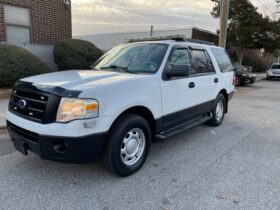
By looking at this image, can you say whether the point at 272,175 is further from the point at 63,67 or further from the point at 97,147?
the point at 63,67

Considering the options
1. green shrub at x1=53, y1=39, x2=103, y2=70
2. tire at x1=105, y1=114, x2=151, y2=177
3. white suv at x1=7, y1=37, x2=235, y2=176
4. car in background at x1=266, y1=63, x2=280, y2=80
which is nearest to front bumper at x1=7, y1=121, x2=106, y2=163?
white suv at x1=7, y1=37, x2=235, y2=176

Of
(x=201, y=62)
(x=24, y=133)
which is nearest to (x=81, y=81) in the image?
(x=24, y=133)

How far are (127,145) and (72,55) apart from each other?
22.3ft

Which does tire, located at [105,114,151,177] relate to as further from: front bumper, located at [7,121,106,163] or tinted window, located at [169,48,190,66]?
tinted window, located at [169,48,190,66]

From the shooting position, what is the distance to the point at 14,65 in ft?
25.3

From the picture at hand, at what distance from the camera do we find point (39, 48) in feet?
32.4

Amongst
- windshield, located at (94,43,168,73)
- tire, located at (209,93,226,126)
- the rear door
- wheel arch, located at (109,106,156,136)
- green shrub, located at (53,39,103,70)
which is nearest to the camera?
wheel arch, located at (109,106,156,136)

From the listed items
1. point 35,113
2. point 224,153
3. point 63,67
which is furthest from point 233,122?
point 63,67

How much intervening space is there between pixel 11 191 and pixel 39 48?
785 cm

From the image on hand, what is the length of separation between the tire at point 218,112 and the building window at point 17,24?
7.51 m

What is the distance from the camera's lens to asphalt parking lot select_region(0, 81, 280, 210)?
2932mm

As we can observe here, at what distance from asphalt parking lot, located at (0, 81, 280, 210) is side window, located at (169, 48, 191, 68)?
154cm

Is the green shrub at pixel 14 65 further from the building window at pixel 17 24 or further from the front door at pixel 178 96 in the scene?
the front door at pixel 178 96

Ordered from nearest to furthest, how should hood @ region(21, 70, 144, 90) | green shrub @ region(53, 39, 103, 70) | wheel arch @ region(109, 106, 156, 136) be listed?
hood @ region(21, 70, 144, 90), wheel arch @ region(109, 106, 156, 136), green shrub @ region(53, 39, 103, 70)
